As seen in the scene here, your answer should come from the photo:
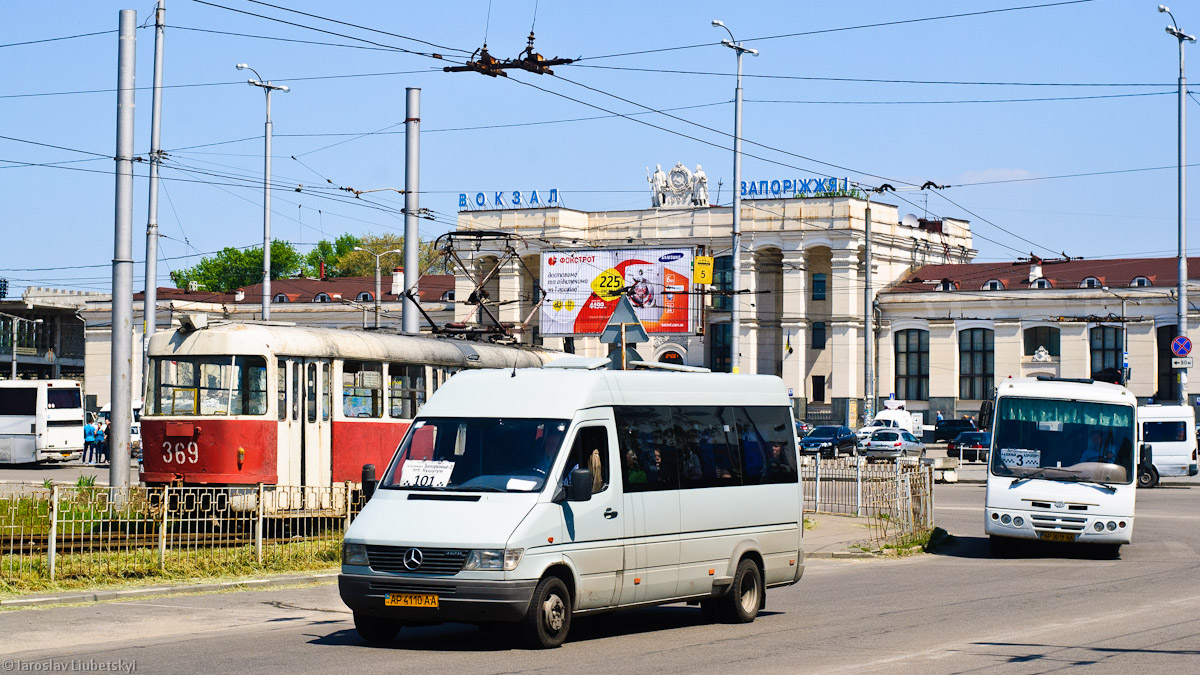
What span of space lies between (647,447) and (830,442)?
49.1 m

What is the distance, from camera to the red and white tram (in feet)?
70.1

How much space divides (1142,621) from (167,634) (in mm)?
9221

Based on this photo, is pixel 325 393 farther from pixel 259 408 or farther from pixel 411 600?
pixel 411 600

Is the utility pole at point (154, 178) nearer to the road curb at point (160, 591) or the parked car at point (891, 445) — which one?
the road curb at point (160, 591)

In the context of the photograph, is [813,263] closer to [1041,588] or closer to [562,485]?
[1041,588]

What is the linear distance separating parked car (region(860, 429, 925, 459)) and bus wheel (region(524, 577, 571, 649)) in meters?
46.5

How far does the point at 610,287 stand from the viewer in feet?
251

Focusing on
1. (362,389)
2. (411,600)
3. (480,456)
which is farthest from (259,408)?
(411,600)

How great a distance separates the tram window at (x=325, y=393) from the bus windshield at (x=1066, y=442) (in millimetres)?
10231

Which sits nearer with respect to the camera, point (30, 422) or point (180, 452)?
point (180, 452)

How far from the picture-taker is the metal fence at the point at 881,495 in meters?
24.9

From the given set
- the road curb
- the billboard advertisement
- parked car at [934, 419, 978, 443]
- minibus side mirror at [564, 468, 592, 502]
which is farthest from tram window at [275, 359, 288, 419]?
the billboard advertisement

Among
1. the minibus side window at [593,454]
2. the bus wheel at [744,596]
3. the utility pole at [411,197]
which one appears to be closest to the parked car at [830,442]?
the utility pole at [411,197]

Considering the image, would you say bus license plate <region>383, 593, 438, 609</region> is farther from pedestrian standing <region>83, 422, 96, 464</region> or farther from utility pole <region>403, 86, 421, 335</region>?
pedestrian standing <region>83, 422, 96, 464</region>
